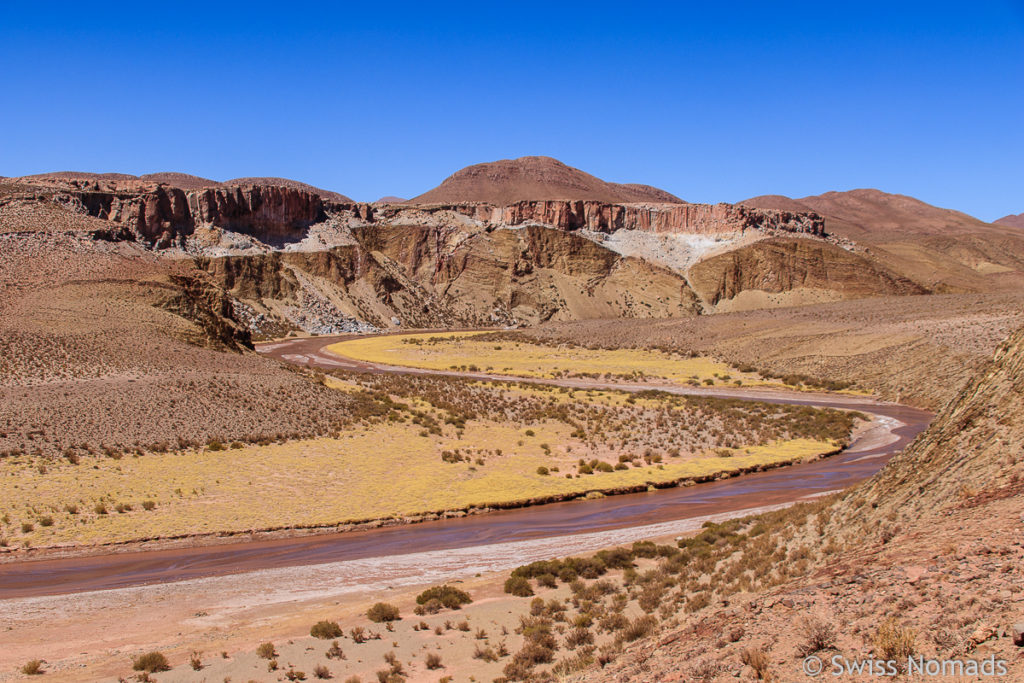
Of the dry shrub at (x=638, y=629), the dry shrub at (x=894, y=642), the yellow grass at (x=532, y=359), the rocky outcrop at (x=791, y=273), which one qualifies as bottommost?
the dry shrub at (x=638, y=629)

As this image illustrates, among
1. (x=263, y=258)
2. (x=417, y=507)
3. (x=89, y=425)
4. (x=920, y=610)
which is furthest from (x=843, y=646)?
(x=263, y=258)

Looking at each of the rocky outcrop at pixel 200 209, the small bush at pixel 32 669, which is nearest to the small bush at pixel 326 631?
the small bush at pixel 32 669

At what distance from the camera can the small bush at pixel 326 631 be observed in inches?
464

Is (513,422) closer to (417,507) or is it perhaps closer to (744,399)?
(417,507)

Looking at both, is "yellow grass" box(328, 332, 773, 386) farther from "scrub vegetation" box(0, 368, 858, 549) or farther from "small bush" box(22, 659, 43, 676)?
"small bush" box(22, 659, 43, 676)

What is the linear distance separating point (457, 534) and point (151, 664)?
922cm

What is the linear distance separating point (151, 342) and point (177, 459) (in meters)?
15.3

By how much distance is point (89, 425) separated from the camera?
84.6ft

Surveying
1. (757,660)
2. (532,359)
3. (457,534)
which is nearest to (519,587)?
(457,534)

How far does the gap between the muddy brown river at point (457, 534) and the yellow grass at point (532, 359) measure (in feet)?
90.1

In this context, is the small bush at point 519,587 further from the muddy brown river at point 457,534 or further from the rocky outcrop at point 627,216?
the rocky outcrop at point 627,216

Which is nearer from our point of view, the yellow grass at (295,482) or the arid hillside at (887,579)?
the arid hillside at (887,579)

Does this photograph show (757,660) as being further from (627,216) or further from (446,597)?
(627,216)

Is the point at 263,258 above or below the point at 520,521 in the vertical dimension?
above
